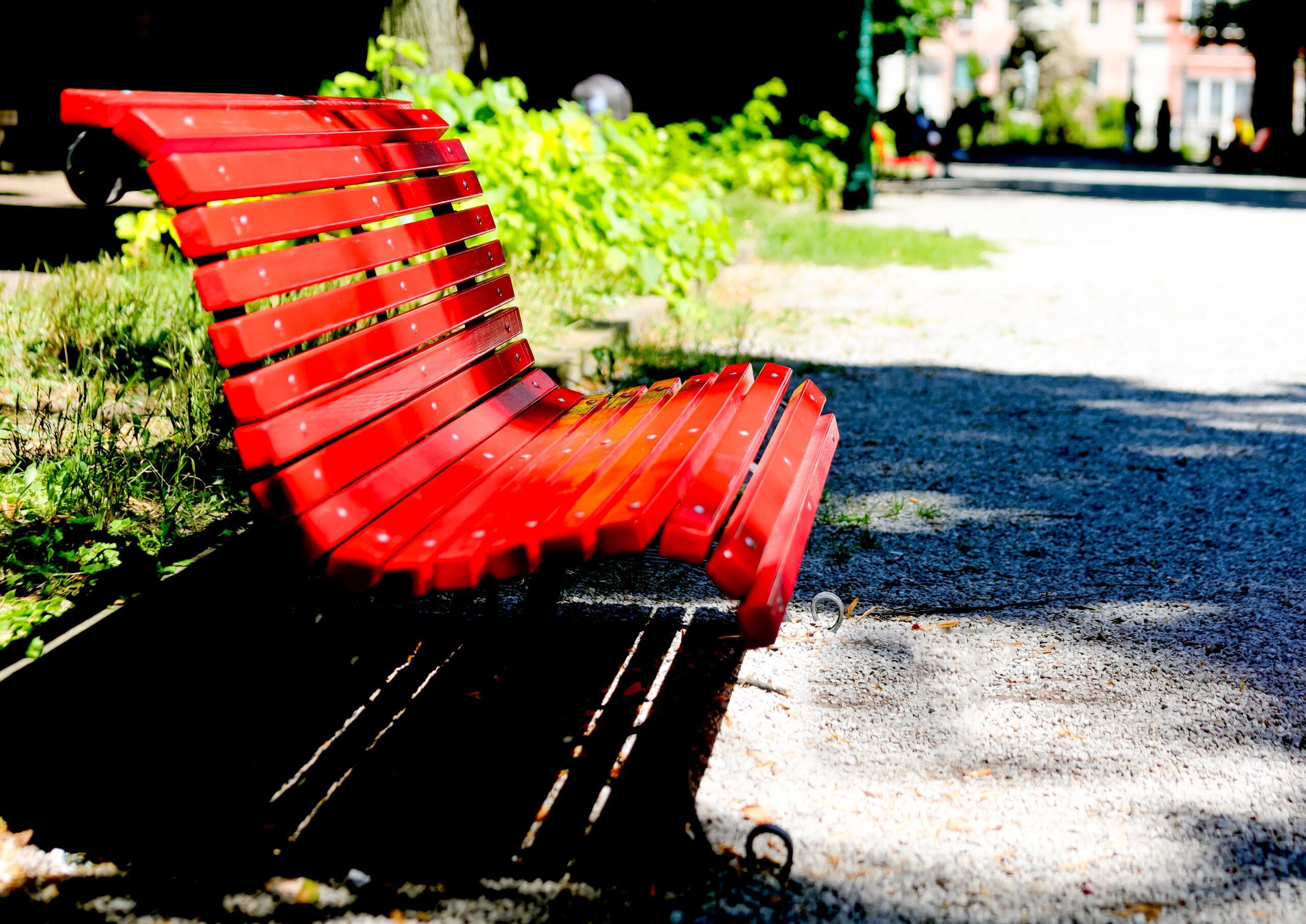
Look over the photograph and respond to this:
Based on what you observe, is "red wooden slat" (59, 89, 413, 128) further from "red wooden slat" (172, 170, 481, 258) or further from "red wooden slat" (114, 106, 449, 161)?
"red wooden slat" (172, 170, 481, 258)

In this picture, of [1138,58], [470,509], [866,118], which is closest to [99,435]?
[470,509]

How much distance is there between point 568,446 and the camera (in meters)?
2.56

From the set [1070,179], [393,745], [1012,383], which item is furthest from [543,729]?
[1070,179]

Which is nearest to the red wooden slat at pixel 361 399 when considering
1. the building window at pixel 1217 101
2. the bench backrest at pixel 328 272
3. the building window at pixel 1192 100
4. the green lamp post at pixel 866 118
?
the bench backrest at pixel 328 272

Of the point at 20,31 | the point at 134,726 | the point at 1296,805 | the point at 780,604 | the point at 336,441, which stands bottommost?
the point at 1296,805

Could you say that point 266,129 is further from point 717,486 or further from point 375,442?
point 717,486

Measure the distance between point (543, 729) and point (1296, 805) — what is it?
1.44 m

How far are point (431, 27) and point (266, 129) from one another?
461 cm

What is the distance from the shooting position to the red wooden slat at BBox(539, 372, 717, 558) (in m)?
1.89

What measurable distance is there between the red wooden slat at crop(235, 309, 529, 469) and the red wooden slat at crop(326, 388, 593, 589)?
175 mm

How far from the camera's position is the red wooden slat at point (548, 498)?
193 centimetres

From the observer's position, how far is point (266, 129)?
7.52 feet

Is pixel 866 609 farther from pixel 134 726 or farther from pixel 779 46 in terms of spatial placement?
pixel 779 46

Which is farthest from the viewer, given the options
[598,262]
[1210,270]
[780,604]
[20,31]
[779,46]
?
[779,46]
